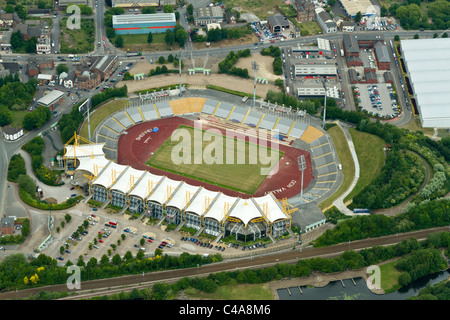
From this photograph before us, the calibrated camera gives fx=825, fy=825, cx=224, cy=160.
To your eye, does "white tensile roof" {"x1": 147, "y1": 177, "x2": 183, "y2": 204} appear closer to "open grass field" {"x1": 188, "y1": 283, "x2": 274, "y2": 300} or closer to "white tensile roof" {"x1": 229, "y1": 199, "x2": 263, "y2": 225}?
"white tensile roof" {"x1": 229, "y1": 199, "x2": 263, "y2": 225}

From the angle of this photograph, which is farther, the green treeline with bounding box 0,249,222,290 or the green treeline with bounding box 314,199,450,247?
the green treeline with bounding box 314,199,450,247

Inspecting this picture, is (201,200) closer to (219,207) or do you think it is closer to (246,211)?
(219,207)

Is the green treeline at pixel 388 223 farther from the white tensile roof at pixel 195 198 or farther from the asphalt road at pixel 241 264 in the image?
the white tensile roof at pixel 195 198

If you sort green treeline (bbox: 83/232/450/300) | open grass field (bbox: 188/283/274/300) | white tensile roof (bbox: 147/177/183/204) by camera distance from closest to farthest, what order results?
green treeline (bbox: 83/232/450/300) < open grass field (bbox: 188/283/274/300) < white tensile roof (bbox: 147/177/183/204)

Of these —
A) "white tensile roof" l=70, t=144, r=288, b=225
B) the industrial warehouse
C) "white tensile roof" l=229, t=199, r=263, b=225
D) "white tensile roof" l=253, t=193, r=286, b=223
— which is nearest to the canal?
the industrial warehouse

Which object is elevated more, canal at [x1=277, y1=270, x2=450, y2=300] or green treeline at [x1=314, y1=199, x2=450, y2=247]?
green treeline at [x1=314, y1=199, x2=450, y2=247]
